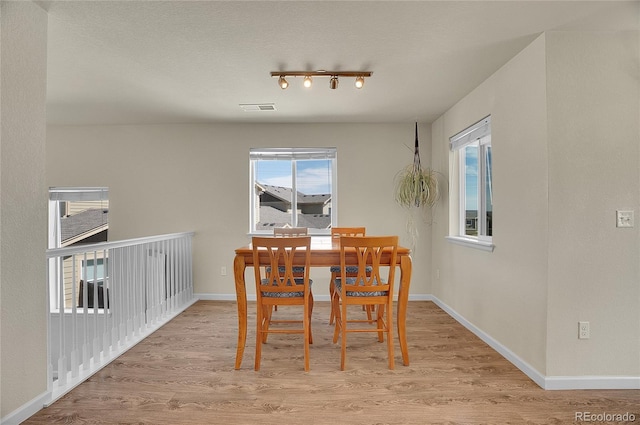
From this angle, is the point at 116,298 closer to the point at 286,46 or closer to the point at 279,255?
the point at 279,255

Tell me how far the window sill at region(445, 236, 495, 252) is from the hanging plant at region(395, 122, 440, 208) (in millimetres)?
577

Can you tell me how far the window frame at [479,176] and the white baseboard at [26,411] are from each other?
11.1 ft

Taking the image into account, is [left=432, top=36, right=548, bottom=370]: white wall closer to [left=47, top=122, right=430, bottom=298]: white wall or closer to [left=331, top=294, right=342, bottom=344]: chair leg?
[left=331, top=294, right=342, bottom=344]: chair leg

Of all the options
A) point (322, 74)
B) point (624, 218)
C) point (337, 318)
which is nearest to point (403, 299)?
point (337, 318)

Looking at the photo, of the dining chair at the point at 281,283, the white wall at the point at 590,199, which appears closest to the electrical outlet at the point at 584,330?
the white wall at the point at 590,199

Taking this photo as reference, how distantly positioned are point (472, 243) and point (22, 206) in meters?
3.51

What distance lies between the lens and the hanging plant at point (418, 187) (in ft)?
15.0

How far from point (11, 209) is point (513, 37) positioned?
325 cm

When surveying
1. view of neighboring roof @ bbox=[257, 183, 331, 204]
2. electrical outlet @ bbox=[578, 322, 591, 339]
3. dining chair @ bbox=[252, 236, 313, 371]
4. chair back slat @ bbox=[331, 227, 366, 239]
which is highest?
view of neighboring roof @ bbox=[257, 183, 331, 204]

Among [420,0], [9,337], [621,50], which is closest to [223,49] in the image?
[420,0]

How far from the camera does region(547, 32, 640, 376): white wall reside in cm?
244

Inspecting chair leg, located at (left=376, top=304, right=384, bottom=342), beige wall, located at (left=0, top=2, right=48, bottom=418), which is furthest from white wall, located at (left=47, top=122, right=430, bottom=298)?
beige wall, located at (left=0, top=2, right=48, bottom=418)

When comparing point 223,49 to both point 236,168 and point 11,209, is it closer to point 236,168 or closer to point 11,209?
point 11,209

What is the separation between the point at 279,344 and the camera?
3258 millimetres
